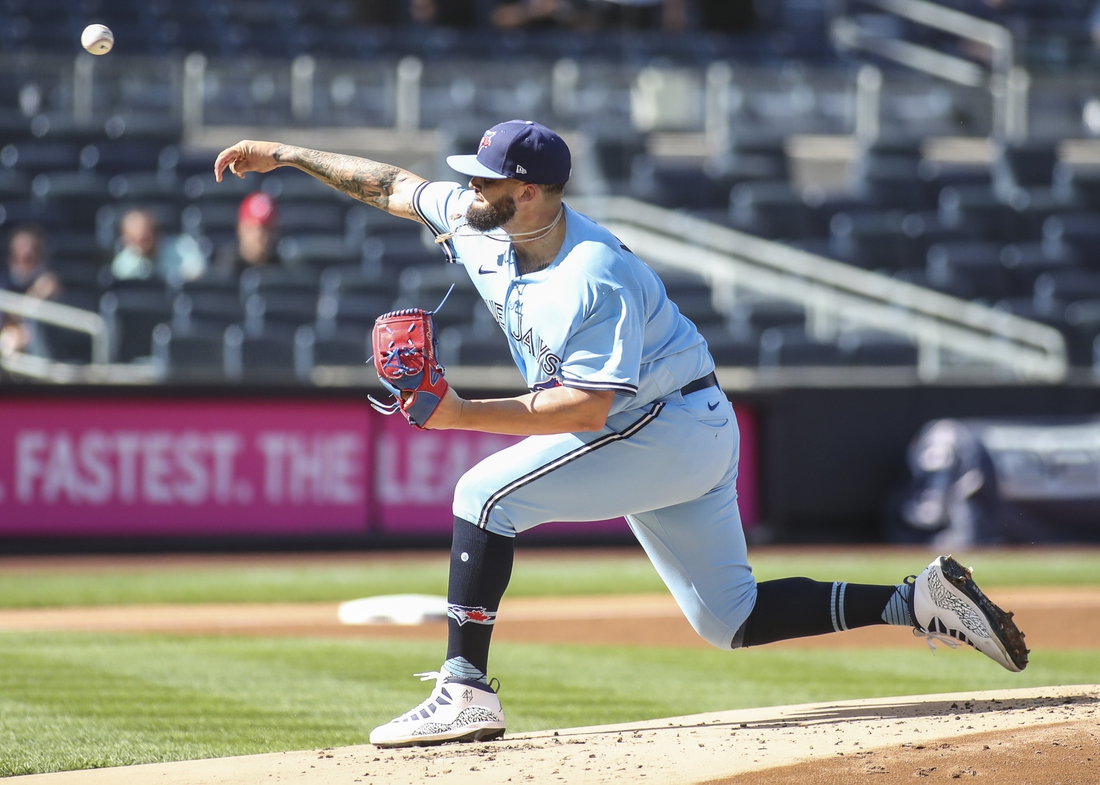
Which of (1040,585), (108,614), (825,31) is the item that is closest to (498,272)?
(108,614)

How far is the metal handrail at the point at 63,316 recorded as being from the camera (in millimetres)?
10312

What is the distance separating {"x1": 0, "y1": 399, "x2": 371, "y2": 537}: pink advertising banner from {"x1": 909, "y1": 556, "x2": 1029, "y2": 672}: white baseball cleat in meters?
6.83

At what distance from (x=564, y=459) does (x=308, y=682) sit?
2.29 metres

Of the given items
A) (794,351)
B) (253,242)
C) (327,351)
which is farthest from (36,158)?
(794,351)

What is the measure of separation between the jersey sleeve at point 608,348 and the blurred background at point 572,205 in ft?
22.3

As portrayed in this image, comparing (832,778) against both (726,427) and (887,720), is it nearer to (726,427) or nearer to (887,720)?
(887,720)

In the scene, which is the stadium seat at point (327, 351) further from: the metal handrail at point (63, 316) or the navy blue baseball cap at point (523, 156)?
the navy blue baseball cap at point (523, 156)

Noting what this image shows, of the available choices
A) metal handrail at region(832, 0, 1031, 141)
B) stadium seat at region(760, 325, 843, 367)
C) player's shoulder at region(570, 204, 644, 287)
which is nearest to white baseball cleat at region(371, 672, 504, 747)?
player's shoulder at region(570, 204, 644, 287)

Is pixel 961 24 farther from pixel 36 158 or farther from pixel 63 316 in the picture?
pixel 63 316

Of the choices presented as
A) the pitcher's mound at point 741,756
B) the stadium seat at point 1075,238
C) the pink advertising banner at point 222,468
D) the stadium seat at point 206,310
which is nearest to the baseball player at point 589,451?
the pitcher's mound at point 741,756

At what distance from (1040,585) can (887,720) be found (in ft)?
19.2

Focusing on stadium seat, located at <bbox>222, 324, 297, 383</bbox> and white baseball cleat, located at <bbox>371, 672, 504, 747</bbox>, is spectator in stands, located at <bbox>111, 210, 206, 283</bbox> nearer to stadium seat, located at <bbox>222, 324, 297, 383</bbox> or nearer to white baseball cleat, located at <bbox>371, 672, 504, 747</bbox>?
stadium seat, located at <bbox>222, 324, 297, 383</bbox>

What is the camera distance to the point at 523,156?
3.69 meters

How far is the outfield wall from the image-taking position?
32.3ft
